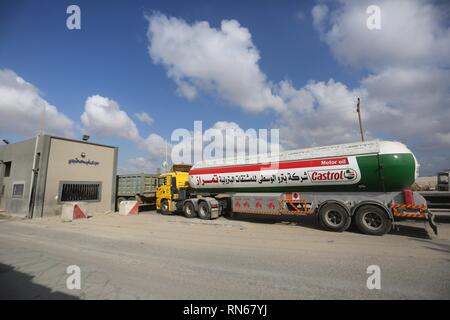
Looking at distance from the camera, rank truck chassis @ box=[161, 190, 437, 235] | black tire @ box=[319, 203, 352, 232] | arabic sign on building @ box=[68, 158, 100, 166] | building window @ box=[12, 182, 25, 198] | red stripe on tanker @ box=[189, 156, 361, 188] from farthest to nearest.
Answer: arabic sign on building @ box=[68, 158, 100, 166] → building window @ box=[12, 182, 25, 198] → red stripe on tanker @ box=[189, 156, 361, 188] → black tire @ box=[319, 203, 352, 232] → truck chassis @ box=[161, 190, 437, 235]

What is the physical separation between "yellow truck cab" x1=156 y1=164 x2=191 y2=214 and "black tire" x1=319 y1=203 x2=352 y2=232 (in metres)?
9.88

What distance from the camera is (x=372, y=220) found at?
10031 mm

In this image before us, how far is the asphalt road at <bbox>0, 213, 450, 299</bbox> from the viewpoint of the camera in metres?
4.54

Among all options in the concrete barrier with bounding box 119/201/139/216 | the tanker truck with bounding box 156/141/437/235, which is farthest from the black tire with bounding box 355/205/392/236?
the concrete barrier with bounding box 119/201/139/216

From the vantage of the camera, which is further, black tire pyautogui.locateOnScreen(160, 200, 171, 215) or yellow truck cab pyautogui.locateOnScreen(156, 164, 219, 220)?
black tire pyautogui.locateOnScreen(160, 200, 171, 215)

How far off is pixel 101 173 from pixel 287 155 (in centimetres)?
1537

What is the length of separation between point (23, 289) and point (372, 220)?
11271 mm

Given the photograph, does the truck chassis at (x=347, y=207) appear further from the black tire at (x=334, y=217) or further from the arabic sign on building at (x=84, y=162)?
the arabic sign on building at (x=84, y=162)

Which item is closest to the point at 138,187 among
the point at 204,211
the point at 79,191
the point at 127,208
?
the point at 127,208

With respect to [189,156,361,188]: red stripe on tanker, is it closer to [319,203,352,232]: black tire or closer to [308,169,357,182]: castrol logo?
[308,169,357,182]: castrol logo

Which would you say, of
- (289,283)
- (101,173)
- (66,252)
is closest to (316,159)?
(289,283)

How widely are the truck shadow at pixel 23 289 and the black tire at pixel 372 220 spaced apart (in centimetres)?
1005

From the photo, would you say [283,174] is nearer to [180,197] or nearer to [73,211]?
[180,197]

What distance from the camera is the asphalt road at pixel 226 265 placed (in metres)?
4.54
